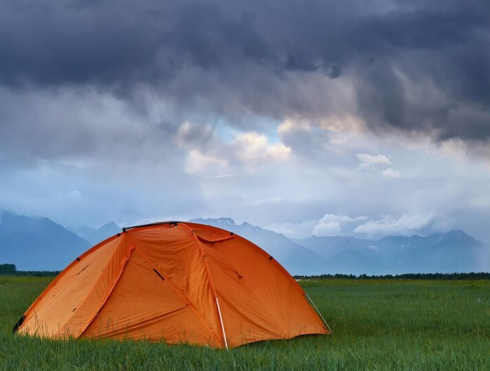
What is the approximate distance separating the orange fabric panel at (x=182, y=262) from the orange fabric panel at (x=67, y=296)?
2.36 ft

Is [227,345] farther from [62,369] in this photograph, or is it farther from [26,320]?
[26,320]

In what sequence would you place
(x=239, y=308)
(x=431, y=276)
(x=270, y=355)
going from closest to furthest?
(x=270, y=355) → (x=239, y=308) → (x=431, y=276)

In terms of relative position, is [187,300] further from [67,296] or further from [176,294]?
[67,296]

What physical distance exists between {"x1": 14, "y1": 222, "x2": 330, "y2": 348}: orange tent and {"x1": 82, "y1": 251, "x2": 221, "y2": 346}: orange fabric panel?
0.07 ft

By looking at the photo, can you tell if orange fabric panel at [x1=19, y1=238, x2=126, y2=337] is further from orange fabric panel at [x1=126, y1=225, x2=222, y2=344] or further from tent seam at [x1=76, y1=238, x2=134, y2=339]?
orange fabric panel at [x1=126, y1=225, x2=222, y2=344]

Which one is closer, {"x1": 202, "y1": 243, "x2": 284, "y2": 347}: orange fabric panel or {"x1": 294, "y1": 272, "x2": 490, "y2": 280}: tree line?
{"x1": 202, "y1": 243, "x2": 284, "y2": 347}: orange fabric panel

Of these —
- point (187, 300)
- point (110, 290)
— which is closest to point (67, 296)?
point (110, 290)

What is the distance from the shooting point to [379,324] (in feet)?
52.5

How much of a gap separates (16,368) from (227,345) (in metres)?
4.33

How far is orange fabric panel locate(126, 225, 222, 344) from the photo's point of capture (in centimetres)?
1219

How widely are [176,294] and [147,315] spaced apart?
0.75m

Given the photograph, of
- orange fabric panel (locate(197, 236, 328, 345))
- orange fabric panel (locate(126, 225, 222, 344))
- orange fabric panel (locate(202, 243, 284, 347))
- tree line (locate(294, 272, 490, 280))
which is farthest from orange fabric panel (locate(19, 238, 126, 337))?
tree line (locate(294, 272, 490, 280))

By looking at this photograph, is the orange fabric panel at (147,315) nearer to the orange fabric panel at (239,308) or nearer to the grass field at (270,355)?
the orange fabric panel at (239,308)

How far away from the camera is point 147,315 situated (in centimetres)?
1216
